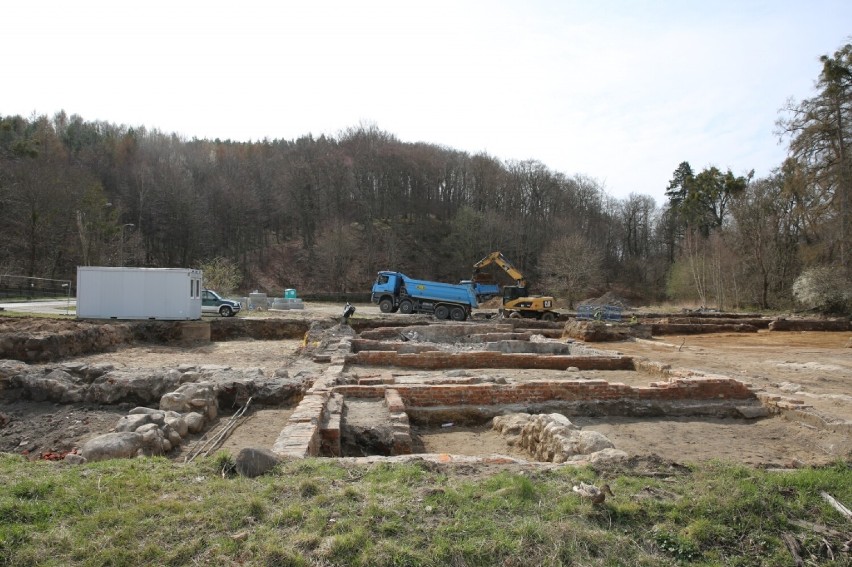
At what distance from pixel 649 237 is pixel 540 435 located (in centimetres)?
6543

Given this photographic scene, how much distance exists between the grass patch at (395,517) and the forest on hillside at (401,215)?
3406 cm

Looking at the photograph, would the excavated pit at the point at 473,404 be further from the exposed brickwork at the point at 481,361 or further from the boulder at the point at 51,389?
the boulder at the point at 51,389

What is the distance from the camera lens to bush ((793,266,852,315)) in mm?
30922

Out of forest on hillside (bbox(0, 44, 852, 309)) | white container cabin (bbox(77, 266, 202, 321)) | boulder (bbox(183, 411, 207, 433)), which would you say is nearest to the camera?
boulder (bbox(183, 411, 207, 433))

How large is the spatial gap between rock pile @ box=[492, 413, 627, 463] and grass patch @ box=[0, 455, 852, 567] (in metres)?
1.14

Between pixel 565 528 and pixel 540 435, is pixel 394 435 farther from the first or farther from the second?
pixel 565 528

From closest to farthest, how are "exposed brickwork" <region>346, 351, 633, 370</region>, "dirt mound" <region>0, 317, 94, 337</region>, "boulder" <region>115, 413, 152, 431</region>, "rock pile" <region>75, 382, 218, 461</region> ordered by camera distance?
"rock pile" <region>75, 382, 218, 461</region> → "boulder" <region>115, 413, 152, 431</region> → "exposed brickwork" <region>346, 351, 633, 370</region> → "dirt mound" <region>0, 317, 94, 337</region>

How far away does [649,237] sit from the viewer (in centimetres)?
6600

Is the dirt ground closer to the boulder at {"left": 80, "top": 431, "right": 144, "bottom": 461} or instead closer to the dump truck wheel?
the boulder at {"left": 80, "top": 431, "right": 144, "bottom": 461}

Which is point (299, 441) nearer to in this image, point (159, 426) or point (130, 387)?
point (159, 426)

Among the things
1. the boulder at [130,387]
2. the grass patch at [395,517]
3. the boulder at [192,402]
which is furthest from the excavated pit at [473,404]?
the boulder at [130,387]

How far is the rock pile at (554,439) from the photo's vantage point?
5.73m

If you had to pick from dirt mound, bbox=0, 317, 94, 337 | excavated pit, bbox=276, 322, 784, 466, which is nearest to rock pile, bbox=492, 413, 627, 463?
excavated pit, bbox=276, 322, 784, 466

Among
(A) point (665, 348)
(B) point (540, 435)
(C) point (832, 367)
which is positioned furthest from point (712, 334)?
(B) point (540, 435)
